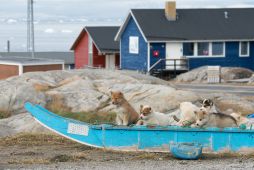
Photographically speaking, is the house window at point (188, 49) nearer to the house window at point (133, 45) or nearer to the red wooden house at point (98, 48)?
the house window at point (133, 45)

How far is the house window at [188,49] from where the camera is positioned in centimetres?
5050

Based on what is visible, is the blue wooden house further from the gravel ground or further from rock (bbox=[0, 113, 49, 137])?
the gravel ground

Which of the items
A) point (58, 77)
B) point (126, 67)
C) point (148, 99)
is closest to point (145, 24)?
point (126, 67)

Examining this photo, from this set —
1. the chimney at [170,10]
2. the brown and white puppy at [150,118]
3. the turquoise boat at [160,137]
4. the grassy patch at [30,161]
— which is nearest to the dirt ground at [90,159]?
the grassy patch at [30,161]

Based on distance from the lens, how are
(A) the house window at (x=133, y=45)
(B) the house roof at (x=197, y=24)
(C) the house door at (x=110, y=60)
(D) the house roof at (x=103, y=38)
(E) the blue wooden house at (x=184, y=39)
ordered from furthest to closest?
(C) the house door at (x=110, y=60) → (D) the house roof at (x=103, y=38) → (A) the house window at (x=133, y=45) → (B) the house roof at (x=197, y=24) → (E) the blue wooden house at (x=184, y=39)

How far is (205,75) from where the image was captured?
150 feet

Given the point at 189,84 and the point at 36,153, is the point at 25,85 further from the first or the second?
the point at 189,84

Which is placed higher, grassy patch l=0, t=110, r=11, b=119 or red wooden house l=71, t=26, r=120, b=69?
red wooden house l=71, t=26, r=120, b=69

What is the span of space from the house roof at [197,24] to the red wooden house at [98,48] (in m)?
5.32

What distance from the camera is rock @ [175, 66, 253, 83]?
45562 millimetres

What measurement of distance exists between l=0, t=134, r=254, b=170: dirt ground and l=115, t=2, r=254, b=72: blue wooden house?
31.2 meters

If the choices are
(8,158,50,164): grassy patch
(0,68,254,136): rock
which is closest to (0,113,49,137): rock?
(0,68,254,136): rock

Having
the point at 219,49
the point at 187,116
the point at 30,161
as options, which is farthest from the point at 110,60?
the point at 30,161

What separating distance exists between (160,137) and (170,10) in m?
35.5
